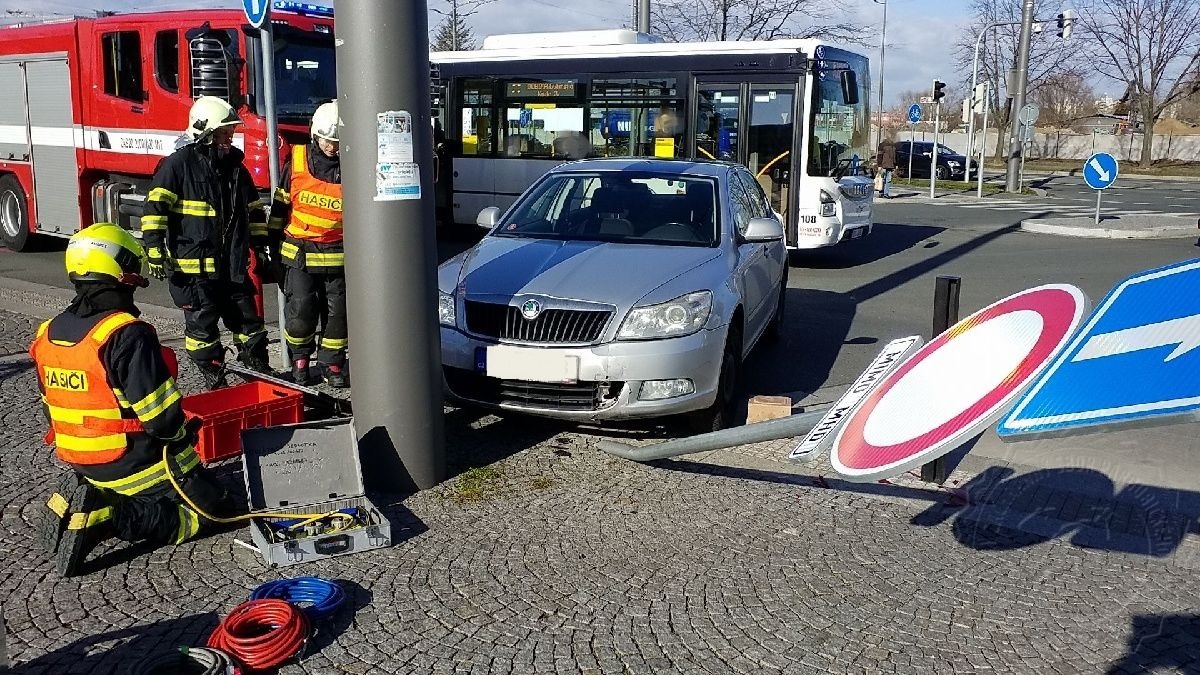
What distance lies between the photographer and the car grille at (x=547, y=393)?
19.1ft

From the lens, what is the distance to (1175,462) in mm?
6035

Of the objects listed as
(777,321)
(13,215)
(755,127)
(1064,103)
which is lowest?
(777,321)

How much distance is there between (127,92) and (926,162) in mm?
34221

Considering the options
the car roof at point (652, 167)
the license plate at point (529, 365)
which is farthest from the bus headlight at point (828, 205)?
the license plate at point (529, 365)

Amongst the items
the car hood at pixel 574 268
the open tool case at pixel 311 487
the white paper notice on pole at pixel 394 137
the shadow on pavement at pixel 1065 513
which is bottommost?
the shadow on pavement at pixel 1065 513

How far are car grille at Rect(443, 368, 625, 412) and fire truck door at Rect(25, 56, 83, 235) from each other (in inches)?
345

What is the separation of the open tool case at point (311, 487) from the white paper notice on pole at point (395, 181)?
1.12 metres

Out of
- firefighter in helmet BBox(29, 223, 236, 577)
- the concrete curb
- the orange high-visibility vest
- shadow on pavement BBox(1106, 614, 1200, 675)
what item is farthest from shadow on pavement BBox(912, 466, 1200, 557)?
the concrete curb

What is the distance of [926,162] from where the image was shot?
40.7m

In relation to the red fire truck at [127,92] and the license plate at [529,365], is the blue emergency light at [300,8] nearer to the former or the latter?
the red fire truck at [127,92]

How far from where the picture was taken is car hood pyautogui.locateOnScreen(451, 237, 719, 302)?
603 centimetres

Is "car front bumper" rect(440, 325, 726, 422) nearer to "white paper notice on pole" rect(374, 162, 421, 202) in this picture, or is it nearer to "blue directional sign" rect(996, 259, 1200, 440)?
"white paper notice on pole" rect(374, 162, 421, 202)

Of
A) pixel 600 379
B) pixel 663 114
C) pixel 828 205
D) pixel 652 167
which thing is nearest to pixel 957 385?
pixel 600 379

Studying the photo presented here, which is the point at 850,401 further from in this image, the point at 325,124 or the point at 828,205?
the point at 828,205
